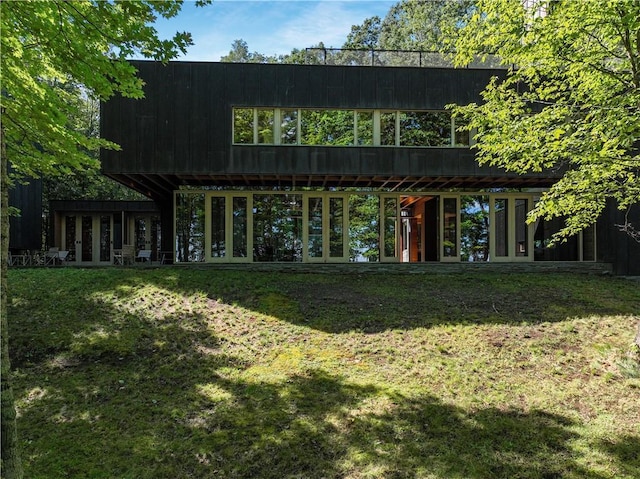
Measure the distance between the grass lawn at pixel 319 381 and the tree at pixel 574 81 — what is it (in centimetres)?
256

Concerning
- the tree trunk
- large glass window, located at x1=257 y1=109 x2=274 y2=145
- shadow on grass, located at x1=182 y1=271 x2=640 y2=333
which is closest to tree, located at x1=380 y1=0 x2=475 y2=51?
large glass window, located at x1=257 y1=109 x2=274 y2=145

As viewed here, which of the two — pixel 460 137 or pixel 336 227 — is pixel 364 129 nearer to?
pixel 460 137

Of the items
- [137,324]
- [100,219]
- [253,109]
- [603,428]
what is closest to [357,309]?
[137,324]

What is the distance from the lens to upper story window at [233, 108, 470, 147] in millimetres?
12602

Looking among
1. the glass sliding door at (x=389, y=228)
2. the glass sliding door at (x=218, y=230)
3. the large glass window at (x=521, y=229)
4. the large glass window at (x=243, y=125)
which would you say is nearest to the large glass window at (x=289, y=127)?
the large glass window at (x=243, y=125)

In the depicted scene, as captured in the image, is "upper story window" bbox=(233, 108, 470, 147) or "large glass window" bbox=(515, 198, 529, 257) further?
"large glass window" bbox=(515, 198, 529, 257)

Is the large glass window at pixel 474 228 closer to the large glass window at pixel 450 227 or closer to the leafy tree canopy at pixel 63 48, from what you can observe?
the large glass window at pixel 450 227

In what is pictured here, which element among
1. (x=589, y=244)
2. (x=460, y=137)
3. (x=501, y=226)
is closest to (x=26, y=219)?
(x=460, y=137)

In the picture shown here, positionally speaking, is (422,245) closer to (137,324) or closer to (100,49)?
(137,324)

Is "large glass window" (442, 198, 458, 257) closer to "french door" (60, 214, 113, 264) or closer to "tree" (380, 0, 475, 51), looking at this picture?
"french door" (60, 214, 113, 264)

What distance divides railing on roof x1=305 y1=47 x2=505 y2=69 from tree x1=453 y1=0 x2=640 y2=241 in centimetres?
620

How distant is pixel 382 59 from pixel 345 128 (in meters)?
2.58

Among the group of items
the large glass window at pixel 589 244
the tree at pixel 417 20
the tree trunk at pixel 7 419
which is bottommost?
the tree trunk at pixel 7 419

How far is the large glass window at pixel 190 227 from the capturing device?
13.6 metres
